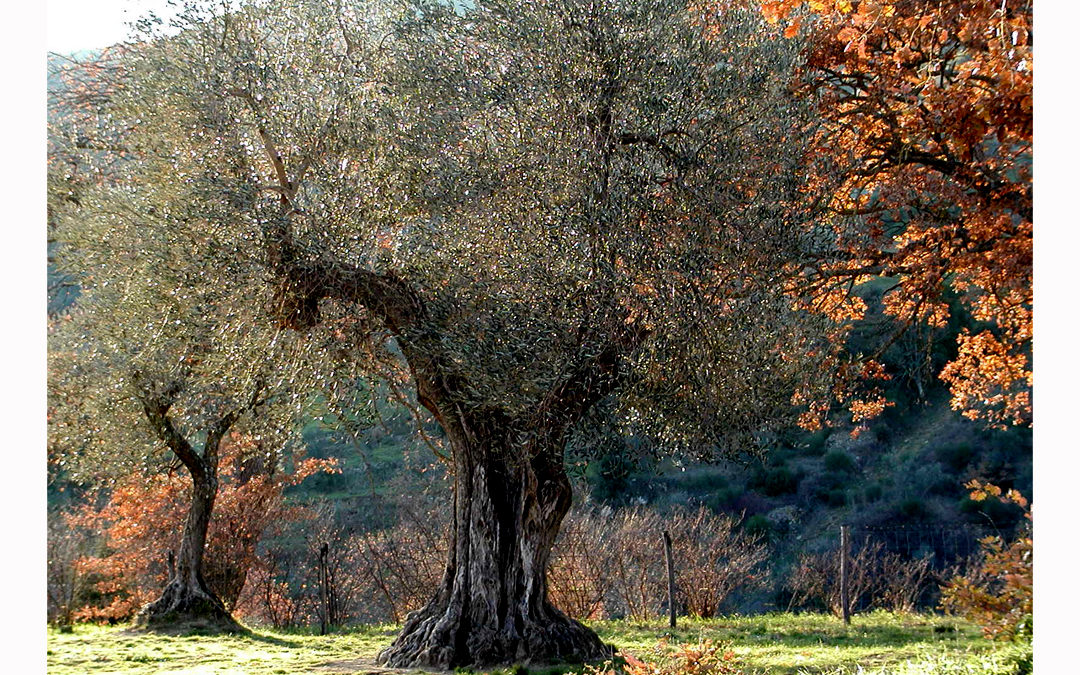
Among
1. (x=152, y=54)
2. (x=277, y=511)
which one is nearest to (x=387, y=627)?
(x=277, y=511)

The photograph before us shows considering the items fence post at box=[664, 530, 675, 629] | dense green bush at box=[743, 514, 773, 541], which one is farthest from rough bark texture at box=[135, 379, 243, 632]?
dense green bush at box=[743, 514, 773, 541]

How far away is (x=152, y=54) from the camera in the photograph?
10.2 m

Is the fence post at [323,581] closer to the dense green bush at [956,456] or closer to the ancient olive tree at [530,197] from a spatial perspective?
the ancient olive tree at [530,197]

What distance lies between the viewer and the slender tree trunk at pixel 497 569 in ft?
32.4

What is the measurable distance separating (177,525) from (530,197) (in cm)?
1459

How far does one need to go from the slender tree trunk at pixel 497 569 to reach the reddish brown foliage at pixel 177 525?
840cm

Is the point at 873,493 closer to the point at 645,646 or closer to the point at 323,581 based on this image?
the point at 323,581

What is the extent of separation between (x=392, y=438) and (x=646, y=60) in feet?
98.3

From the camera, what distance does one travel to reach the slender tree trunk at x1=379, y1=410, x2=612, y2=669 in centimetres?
988

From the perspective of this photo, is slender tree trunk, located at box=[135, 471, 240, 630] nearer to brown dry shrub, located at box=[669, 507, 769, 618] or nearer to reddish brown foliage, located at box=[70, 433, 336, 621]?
reddish brown foliage, located at box=[70, 433, 336, 621]

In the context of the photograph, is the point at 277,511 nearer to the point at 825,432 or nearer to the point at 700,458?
the point at 700,458

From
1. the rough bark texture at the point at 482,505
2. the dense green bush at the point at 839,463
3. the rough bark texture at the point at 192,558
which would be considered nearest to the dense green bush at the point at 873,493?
the dense green bush at the point at 839,463

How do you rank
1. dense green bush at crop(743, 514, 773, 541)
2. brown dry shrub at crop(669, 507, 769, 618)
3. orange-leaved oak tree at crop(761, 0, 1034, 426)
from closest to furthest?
1. orange-leaved oak tree at crop(761, 0, 1034, 426)
2. brown dry shrub at crop(669, 507, 769, 618)
3. dense green bush at crop(743, 514, 773, 541)

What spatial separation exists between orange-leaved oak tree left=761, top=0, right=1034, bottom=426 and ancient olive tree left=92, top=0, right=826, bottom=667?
0.77 meters
